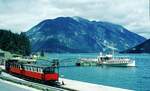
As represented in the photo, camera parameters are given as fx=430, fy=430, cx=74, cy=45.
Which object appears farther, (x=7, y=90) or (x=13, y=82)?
(x=13, y=82)

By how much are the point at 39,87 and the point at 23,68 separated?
108ft

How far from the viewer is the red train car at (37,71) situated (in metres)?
69.7

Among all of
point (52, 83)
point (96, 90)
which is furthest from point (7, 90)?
point (52, 83)

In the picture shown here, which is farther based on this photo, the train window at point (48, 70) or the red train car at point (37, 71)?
the train window at point (48, 70)

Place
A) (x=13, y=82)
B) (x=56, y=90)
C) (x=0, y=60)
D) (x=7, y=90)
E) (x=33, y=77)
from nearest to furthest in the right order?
(x=56, y=90) → (x=7, y=90) → (x=13, y=82) → (x=33, y=77) → (x=0, y=60)

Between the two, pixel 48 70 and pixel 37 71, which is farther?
pixel 37 71

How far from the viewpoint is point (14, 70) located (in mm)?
90625

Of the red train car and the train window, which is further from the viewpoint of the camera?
the train window

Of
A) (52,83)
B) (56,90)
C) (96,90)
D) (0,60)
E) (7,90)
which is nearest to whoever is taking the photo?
(56,90)

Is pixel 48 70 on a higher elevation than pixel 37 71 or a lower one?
higher

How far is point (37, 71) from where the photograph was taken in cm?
7388

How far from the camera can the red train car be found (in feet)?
229

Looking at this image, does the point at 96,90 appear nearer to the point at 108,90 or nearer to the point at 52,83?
the point at 108,90

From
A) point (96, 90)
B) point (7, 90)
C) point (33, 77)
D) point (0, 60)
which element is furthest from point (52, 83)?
point (0, 60)
